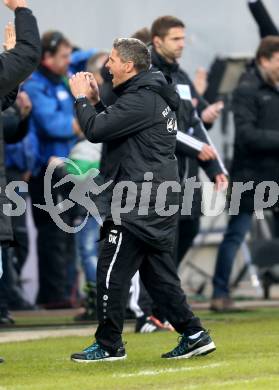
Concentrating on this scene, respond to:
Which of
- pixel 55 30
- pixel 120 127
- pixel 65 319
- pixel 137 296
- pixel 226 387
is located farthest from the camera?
pixel 55 30

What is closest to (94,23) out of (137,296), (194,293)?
(194,293)

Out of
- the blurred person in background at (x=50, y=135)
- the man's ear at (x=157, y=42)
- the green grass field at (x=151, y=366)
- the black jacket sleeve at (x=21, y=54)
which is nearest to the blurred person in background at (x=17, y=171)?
the blurred person in background at (x=50, y=135)

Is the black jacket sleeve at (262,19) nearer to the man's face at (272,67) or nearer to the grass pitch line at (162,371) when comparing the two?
the man's face at (272,67)

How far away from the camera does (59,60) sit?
42.6 ft

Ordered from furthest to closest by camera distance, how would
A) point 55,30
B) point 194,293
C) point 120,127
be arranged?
point 194,293, point 55,30, point 120,127

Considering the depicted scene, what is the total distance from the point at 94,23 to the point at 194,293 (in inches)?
116

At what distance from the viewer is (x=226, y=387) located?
24.0 ft

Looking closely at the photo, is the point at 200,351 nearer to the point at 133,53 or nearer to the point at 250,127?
the point at 133,53

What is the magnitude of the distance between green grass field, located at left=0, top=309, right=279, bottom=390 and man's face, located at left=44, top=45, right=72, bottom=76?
10.7 ft

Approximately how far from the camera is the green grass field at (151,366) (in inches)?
298

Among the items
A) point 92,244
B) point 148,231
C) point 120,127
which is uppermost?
point 120,127

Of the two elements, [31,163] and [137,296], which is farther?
[31,163]

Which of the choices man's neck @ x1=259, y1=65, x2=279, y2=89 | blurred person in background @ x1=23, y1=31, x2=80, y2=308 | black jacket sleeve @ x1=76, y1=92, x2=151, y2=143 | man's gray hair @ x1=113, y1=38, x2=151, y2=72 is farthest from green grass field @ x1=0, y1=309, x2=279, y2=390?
blurred person in background @ x1=23, y1=31, x2=80, y2=308

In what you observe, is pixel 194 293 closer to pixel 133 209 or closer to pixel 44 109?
pixel 44 109
